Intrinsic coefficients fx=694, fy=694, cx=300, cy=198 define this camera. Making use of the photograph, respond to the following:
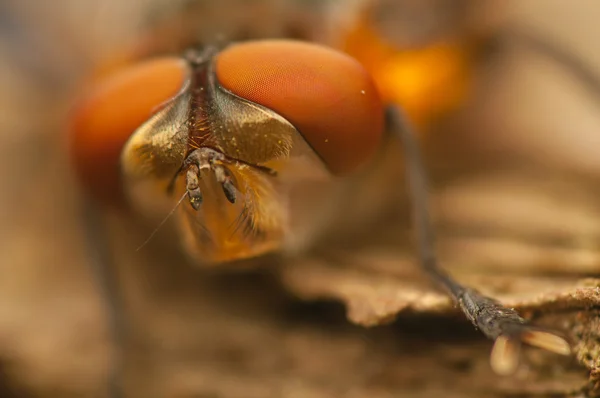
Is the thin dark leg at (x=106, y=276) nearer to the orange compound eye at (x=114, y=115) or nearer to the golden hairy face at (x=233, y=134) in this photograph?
the orange compound eye at (x=114, y=115)

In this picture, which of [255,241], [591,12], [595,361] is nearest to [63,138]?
[255,241]

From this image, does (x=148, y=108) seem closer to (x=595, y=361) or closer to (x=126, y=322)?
(x=126, y=322)

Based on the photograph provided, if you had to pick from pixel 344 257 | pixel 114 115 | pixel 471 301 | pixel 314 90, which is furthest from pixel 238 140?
pixel 344 257

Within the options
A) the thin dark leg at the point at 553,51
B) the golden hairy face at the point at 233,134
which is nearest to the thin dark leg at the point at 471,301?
the golden hairy face at the point at 233,134

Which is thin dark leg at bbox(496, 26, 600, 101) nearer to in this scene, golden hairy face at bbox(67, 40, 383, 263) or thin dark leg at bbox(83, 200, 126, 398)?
golden hairy face at bbox(67, 40, 383, 263)

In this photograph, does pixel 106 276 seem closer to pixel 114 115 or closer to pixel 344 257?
pixel 114 115
